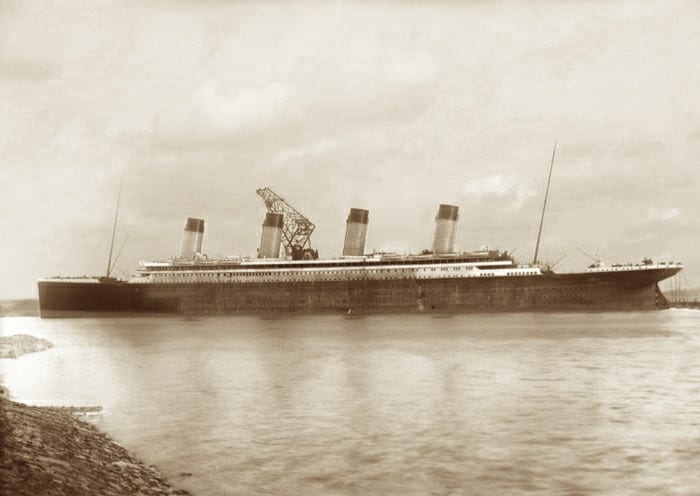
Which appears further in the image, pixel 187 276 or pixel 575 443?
pixel 187 276

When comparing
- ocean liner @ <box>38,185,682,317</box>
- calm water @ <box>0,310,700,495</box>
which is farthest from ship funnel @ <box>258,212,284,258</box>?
calm water @ <box>0,310,700,495</box>

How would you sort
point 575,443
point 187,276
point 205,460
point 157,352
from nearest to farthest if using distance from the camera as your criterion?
point 205,460, point 575,443, point 157,352, point 187,276

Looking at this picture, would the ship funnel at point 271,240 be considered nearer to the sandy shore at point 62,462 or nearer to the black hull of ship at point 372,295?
the black hull of ship at point 372,295

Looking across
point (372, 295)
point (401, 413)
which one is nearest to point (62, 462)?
point (401, 413)

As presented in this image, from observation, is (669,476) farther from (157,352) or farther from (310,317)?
(310,317)

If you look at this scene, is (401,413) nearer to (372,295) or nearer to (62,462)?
(62,462)

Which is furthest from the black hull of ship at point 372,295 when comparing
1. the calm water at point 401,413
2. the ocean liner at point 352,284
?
the calm water at point 401,413

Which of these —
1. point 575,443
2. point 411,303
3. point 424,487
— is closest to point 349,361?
point 575,443
